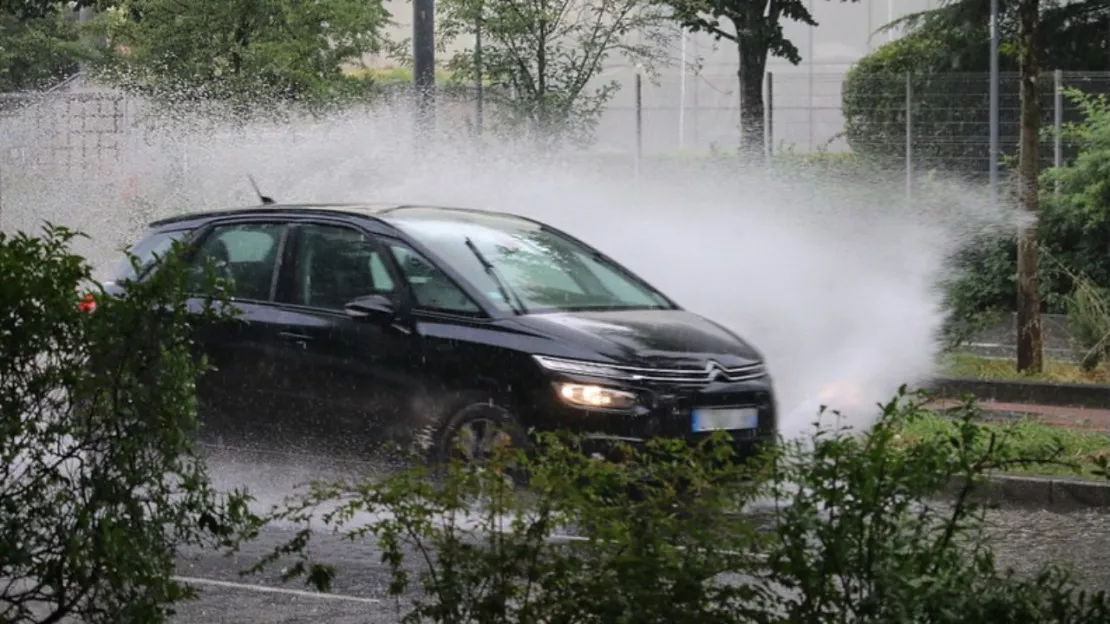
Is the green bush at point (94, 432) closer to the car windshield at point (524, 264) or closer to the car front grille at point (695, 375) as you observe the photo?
the car front grille at point (695, 375)

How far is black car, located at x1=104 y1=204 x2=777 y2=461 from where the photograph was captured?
899 centimetres

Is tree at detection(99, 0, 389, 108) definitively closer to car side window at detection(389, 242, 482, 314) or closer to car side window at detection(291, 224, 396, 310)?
car side window at detection(291, 224, 396, 310)

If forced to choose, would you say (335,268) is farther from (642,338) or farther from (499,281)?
(642,338)

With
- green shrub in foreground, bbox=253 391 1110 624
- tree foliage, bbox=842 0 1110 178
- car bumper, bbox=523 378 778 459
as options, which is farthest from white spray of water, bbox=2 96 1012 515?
green shrub in foreground, bbox=253 391 1110 624

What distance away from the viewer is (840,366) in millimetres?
15094

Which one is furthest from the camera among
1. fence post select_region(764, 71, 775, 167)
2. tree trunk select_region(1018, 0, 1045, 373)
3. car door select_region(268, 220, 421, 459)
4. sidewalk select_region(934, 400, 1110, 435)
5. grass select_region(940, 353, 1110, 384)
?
fence post select_region(764, 71, 775, 167)

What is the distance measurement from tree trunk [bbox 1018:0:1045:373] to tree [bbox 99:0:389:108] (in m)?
10.8

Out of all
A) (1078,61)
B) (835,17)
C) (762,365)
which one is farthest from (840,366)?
(835,17)

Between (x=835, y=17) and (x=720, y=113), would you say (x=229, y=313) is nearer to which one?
(x=720, y=113)

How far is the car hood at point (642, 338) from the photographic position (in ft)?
29.7

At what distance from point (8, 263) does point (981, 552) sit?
2613 millimetres

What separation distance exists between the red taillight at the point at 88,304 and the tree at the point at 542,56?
17.2 meters

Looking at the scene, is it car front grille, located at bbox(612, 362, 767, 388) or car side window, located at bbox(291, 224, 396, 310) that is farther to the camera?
car side window, located at bbox(291, 224, 396, 310)

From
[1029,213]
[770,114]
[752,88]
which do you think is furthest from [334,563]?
[752,88]
